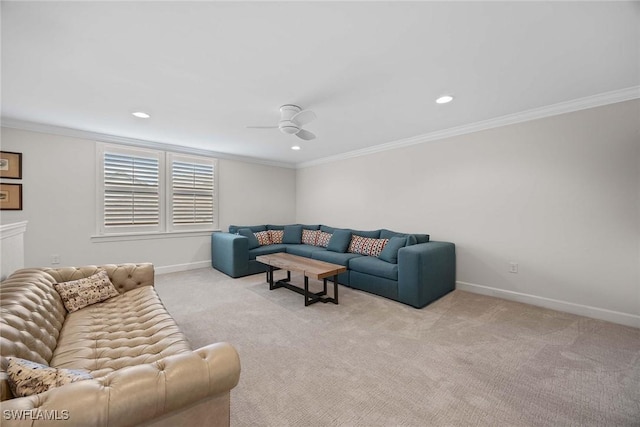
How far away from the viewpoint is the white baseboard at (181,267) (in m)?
4.82

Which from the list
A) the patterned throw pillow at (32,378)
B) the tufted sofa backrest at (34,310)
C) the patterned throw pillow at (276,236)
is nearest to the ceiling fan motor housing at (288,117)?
the tufted sofa backrest at (34,310)

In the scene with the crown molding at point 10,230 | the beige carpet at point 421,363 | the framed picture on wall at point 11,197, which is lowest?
the beige carpet at point 421,363

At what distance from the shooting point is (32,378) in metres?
0.96

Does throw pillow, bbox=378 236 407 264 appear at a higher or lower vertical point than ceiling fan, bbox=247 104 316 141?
lower

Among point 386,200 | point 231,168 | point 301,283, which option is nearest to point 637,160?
point 386,200

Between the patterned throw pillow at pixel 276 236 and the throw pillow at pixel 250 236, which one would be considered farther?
the patterned throw pillow at pixel 276 236

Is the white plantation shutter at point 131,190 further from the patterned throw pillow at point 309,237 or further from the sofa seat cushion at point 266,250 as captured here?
the patterned throw pillow at point 309,237

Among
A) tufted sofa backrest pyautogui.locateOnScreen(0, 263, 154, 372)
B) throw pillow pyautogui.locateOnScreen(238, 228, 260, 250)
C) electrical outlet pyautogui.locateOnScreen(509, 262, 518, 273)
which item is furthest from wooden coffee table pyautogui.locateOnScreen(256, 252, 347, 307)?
electrical outlet pyautogui.locateOnScreen(509, 262, 518, 273)

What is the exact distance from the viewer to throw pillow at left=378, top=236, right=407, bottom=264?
12.2 ft

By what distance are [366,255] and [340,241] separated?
0.61 metres

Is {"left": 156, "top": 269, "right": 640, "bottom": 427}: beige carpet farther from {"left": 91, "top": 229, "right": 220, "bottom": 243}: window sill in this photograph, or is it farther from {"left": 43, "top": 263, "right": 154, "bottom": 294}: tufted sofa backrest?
{"left": 91, "top": 229, "right": 220, "bottom": 243}: window sill

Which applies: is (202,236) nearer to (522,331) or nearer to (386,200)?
(386,200)

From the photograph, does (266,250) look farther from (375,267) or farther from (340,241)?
(375,267)

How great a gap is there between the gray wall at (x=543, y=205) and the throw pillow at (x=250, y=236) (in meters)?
2.85
